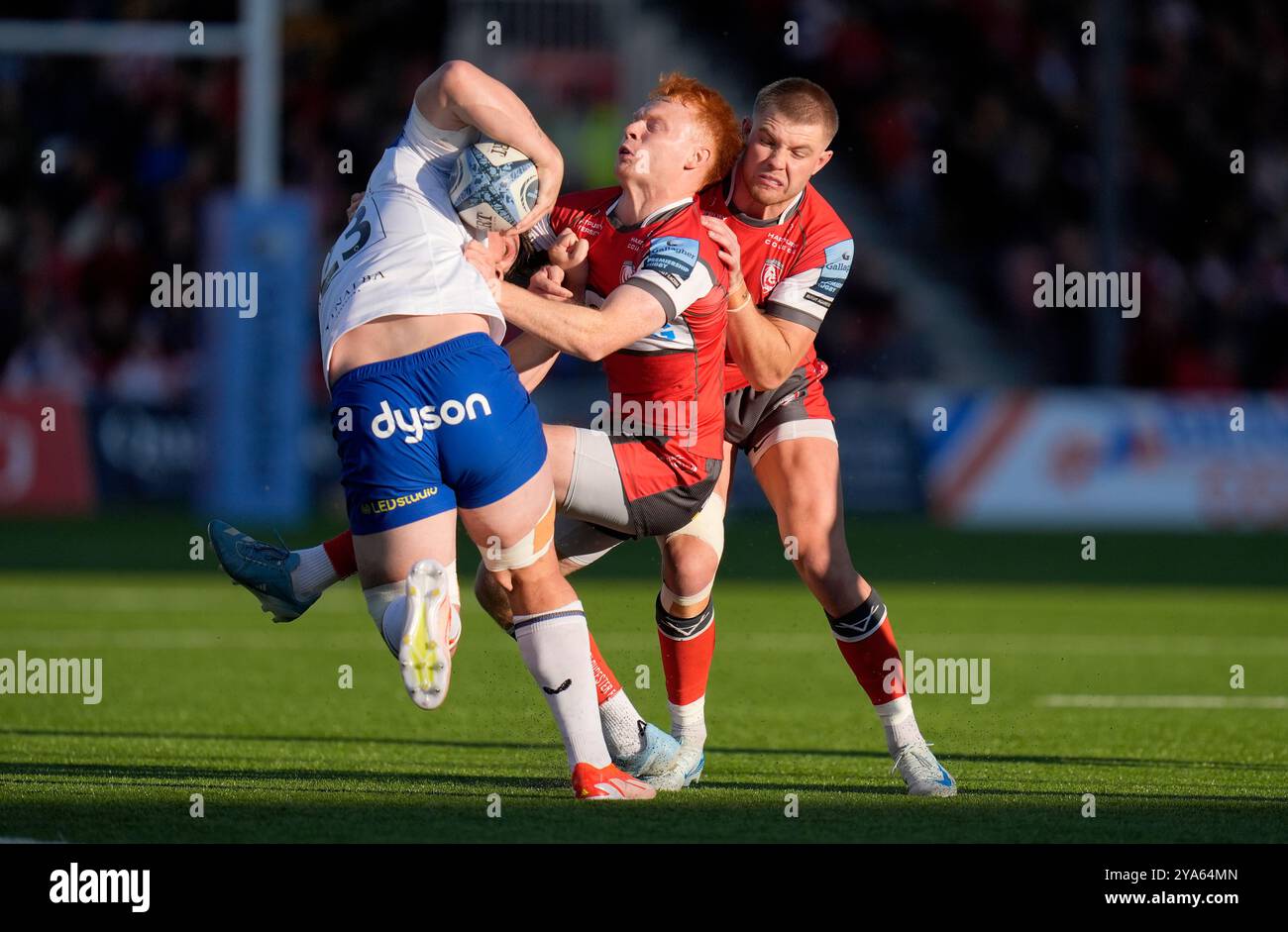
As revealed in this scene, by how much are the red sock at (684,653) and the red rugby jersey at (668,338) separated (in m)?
0.70

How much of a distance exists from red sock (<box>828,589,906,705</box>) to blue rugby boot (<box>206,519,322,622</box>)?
188 centimetres

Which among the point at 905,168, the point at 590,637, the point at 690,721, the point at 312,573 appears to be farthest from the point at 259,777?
the point at 905,168

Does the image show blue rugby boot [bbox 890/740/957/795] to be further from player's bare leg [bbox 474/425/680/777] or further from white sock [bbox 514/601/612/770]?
white sock [bbox 514/601/612/770]

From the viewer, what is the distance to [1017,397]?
61.7 ft

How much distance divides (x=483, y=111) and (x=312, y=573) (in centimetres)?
167

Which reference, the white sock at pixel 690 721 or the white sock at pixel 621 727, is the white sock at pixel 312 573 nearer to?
the white sock at pixel 621 727

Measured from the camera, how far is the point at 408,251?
5.56 m

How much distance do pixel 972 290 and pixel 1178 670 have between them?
1239 centimetres

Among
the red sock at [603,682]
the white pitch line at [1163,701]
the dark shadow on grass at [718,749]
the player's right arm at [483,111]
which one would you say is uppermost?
the player's right arm at [483,111]

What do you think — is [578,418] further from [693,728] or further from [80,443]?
[693,728]

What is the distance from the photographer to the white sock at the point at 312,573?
20.2 ft

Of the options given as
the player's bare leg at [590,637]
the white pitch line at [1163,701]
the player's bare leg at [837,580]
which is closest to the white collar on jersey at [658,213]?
the player's bare leg at [590,637]

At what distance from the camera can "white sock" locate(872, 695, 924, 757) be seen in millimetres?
6426

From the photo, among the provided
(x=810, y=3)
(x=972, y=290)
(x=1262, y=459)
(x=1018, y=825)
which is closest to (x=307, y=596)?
(x=1018, y=825)
